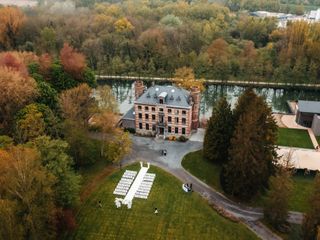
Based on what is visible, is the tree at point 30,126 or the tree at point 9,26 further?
the tree at point 9,26

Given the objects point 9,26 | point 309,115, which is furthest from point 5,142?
point 9,26

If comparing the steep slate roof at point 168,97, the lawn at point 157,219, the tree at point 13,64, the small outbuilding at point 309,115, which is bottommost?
the lawn at point 157,219

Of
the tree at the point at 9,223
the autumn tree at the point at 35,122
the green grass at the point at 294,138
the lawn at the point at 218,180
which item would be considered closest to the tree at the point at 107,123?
the autumn tree at the point at 35,122

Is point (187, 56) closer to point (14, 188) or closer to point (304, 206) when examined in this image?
point (304, 206)

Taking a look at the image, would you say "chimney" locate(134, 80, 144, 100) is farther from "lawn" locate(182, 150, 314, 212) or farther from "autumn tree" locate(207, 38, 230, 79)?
"autumn tree" locate(207, 38, 230, 79)

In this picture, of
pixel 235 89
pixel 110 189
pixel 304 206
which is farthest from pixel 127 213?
pixel 235 89

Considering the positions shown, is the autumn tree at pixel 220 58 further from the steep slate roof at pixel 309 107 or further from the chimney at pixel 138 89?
the chimney at pixel 138 89

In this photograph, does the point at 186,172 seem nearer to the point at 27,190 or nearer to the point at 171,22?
the point at 27,190

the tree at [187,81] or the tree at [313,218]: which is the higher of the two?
the tree at [187,81]
